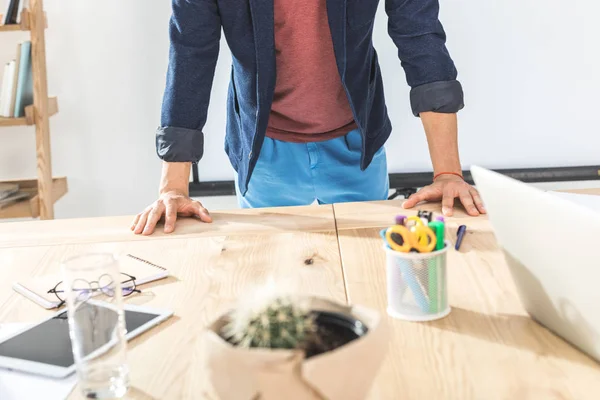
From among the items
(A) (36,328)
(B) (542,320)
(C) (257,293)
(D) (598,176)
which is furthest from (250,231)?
(D) (598,176)

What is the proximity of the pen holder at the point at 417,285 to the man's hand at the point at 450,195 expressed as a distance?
0.48 meters

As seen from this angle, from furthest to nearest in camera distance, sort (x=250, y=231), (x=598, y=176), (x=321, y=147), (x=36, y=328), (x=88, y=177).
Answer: (x=88, y=177) < (x=598, y=176) < (x=321, y=147) < (x=250, y=231) < (x=36, y=328)

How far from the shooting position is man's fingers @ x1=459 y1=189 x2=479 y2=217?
4.63 ft

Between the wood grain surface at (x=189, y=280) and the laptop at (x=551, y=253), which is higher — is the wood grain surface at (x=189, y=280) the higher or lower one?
the lower one

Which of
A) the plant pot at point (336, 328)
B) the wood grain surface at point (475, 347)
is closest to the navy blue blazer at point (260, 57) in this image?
the wood grain surface at point (475, 347)

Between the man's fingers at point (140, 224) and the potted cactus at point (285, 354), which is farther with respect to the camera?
the man's fingers at point (140, 224)

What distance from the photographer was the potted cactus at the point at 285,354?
587 millimetres

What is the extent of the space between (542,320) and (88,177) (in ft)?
8.34

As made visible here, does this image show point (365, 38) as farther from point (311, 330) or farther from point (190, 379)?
Answer: point (311, 330)


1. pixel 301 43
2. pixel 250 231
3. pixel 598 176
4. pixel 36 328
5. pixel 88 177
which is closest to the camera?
pixel 36 328

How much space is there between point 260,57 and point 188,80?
179 millimetres

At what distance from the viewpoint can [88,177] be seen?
3.16 metres

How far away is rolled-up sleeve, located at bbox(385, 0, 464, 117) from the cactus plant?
1.10m

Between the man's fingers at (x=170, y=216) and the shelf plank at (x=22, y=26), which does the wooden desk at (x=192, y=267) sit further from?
the shelf plank at (x=22, y=26)
